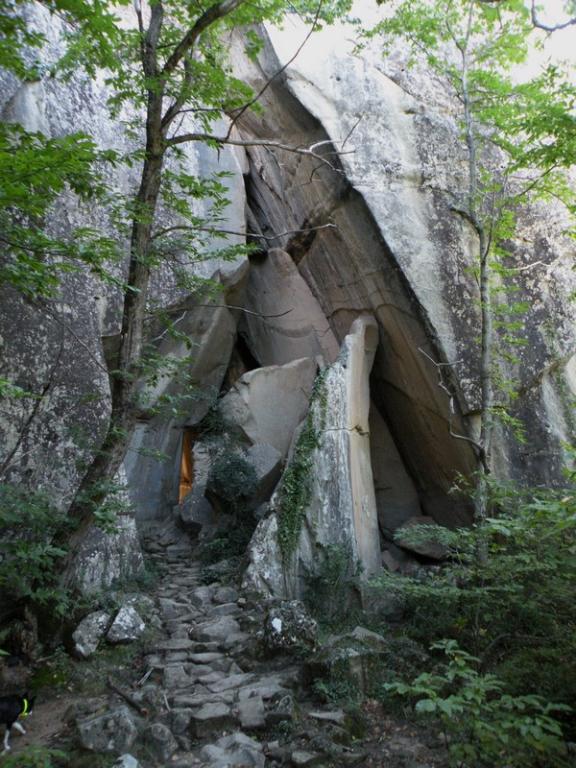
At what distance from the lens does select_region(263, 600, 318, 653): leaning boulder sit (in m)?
6.61

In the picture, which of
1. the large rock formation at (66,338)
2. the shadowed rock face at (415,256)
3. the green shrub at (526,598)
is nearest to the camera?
the green shrub at (526,598)

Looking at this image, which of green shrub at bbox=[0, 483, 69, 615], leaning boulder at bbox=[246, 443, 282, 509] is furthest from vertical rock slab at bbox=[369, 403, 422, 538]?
green shrub at bbox=[0, 483, 69, 615]

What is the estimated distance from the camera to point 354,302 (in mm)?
12133

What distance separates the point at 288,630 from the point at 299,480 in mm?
3100

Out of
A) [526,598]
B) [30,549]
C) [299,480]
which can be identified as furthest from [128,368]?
[526,598]

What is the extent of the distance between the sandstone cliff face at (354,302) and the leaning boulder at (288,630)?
1786 millimetres

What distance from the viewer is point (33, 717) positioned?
557 cm

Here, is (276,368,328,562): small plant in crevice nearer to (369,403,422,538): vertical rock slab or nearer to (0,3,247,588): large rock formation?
(0,3,247,588): large rock formation

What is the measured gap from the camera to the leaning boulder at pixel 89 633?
6512mm

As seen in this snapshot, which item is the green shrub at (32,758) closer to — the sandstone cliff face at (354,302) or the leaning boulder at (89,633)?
the leaning boulder at (89,633)

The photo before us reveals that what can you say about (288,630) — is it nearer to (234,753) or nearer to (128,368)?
(234,753)

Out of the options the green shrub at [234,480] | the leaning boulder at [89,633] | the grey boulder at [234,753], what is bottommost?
the grey boulder at [234,753]

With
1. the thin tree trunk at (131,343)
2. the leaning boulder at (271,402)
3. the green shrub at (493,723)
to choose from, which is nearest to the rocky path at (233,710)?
the green shrub at (493,723)

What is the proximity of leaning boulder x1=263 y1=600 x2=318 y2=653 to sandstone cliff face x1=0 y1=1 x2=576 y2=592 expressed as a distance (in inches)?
70.3
